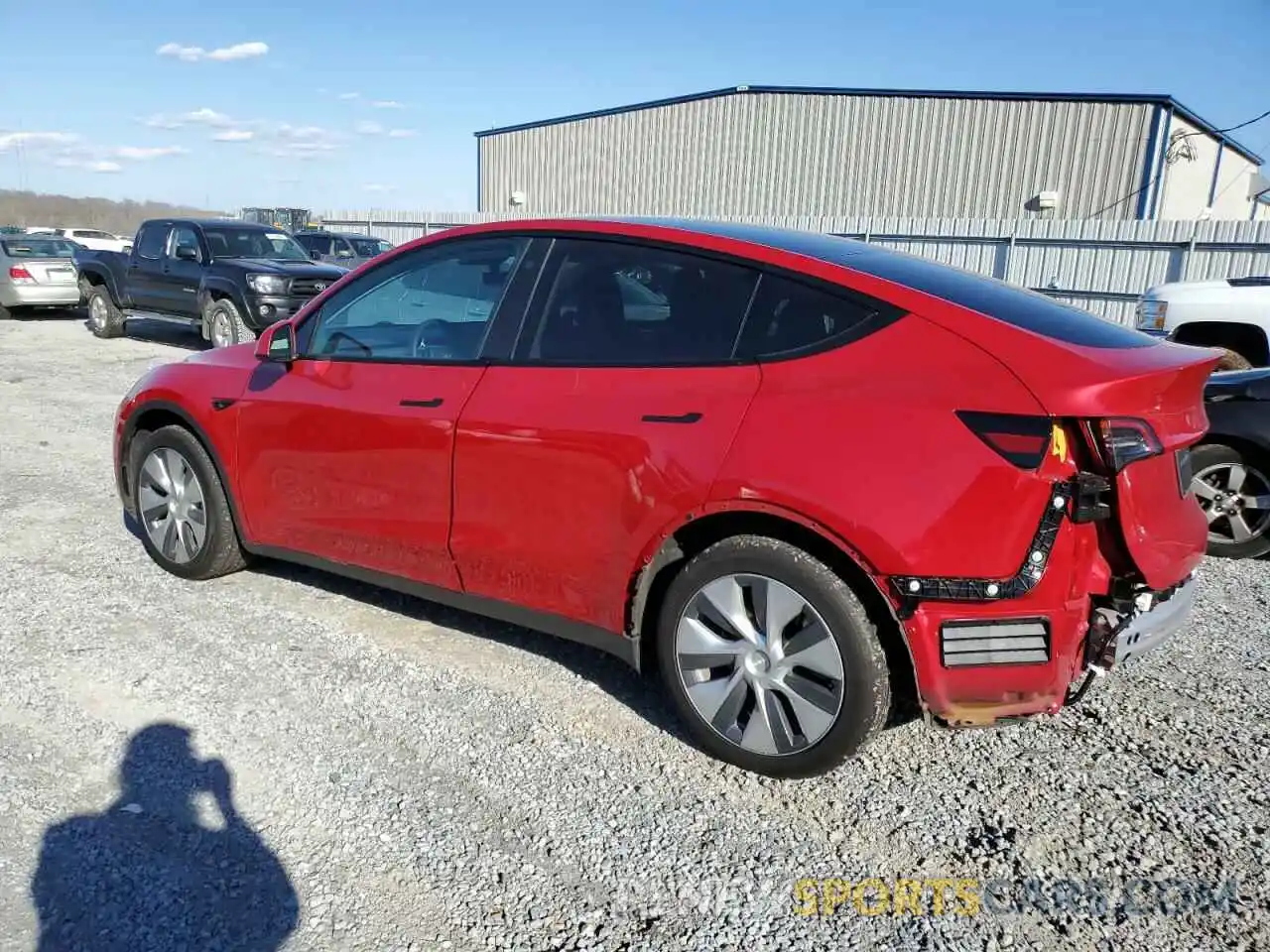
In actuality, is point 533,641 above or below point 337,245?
below

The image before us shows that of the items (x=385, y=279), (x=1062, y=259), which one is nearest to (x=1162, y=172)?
(x=1062, y=259)

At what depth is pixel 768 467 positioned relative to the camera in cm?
281

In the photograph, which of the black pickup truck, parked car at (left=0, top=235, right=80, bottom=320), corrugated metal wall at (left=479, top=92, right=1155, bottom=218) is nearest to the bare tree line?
corrugated metal wall at (left=479, top=92, right=1155, bottom=218)

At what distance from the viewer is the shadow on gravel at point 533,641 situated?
3555mm

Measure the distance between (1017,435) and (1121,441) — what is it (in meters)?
0.29

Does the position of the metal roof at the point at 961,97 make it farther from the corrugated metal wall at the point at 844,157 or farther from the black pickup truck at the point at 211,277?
the black pickup truck at the point at 211,277

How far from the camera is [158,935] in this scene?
2.35 meters

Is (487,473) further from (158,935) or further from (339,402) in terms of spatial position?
(158,935)

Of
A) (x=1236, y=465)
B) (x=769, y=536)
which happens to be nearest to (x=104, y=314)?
(x=769, y=536)

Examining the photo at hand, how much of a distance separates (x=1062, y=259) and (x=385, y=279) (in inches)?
672

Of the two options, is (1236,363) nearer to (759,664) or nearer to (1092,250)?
(759,664)

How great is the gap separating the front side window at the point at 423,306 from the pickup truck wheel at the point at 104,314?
13.1 m

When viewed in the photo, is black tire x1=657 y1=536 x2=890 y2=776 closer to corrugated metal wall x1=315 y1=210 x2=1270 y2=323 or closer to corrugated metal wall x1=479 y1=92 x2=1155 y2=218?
corrugated metal wall x1=315 y1=210 x2=1270 y2=323

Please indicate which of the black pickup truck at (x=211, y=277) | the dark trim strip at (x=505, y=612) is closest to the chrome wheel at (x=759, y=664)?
the dark trim strip at (x=505, y=612)
